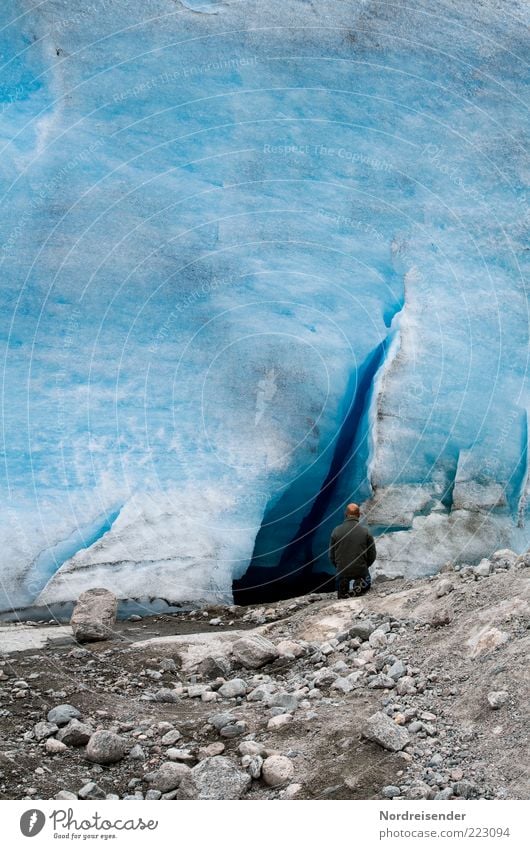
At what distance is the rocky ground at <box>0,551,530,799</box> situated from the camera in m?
6.02

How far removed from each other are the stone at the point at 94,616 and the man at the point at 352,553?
271 cm

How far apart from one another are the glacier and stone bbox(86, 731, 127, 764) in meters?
5.74

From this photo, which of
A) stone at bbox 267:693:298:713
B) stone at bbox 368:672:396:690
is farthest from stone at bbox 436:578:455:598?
stone at bbox 267:693:298:713

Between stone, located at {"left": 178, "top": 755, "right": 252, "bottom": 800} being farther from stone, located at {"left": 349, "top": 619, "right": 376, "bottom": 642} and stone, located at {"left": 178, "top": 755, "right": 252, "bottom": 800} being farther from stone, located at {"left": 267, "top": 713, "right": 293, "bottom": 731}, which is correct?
stone, located at {"left": 349, "top": 619, "right": 376, "bottom": 642}

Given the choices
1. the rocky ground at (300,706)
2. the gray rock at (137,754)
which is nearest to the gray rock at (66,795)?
the rocky ground at (300,706)

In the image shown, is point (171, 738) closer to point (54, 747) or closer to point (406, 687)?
point (54, 747)

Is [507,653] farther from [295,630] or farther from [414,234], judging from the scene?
[414,234]

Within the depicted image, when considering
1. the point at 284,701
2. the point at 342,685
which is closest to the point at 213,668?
the point at 284,701

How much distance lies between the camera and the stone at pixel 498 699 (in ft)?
21.3

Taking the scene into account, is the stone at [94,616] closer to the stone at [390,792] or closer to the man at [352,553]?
the man at [352,553]

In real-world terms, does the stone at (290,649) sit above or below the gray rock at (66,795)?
above

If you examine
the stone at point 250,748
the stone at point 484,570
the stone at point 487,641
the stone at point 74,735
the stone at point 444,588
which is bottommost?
the stone at point 74,735

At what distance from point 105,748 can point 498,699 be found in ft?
9.27

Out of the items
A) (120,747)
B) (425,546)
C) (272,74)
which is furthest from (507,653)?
(272,74)
